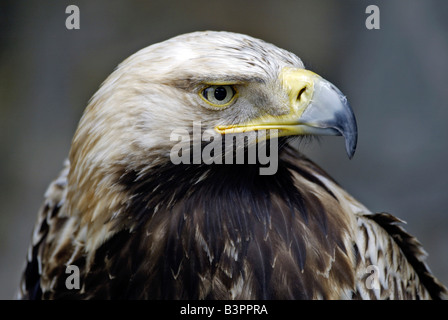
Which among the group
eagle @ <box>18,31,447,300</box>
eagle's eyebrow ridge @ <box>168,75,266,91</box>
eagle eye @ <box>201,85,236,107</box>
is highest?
eagle's eyebrow ridge @ <box>168,75,266,91</box>

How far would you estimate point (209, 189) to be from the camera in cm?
201

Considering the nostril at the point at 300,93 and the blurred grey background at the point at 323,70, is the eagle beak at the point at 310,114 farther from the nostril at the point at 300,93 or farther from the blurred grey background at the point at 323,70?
the blurred grey background at the point at 323,70

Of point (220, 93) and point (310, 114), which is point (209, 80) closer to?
point (220, 93)

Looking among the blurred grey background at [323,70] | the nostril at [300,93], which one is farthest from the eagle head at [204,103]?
the blurred grey background at [323,70]

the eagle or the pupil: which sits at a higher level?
the pupil

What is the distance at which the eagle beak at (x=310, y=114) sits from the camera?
5.92 feet

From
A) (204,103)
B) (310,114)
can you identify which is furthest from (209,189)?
(310,114)

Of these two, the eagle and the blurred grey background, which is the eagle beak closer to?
the eagle

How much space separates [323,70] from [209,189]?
120 inches

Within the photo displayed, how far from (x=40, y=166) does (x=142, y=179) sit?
3.53 meters

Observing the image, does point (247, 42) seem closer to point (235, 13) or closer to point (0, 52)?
point (235, 13)

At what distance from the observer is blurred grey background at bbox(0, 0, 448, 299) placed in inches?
180

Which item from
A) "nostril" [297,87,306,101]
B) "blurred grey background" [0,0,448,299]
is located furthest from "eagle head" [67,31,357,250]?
"blurred grey background" [0,0,448,299]

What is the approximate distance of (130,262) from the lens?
6.59 ft
